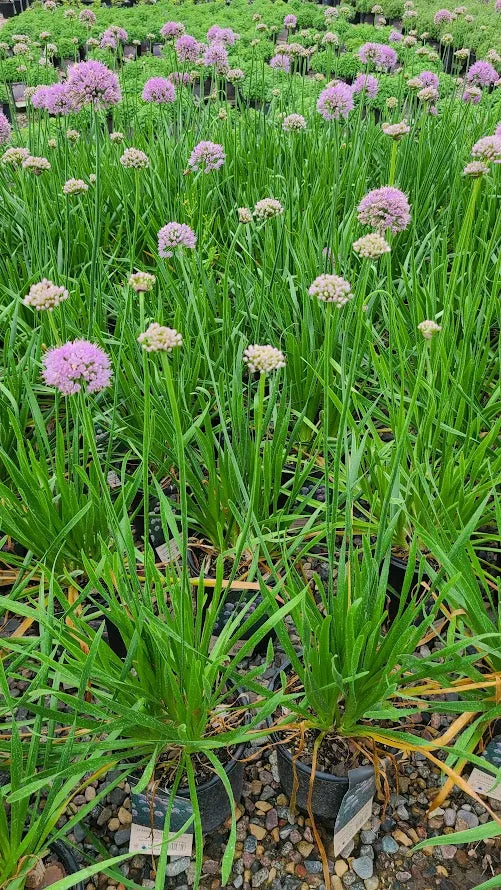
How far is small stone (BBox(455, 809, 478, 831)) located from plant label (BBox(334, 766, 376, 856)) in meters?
0.18

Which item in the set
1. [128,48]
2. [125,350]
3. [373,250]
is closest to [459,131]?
[125,350]

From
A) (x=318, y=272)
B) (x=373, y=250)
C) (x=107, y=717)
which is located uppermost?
(x=373, y=250)

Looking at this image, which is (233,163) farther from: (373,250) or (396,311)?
(373,250)

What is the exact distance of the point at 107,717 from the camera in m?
1.22

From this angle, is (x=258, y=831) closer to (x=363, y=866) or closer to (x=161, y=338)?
(x=363, y=866)

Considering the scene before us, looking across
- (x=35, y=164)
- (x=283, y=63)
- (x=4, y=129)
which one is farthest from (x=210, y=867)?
(x=283, y=63)

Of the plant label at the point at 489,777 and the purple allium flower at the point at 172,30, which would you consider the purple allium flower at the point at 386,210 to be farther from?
the purple allium flower at the point at 172,30

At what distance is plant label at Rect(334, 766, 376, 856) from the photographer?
46.7 inches

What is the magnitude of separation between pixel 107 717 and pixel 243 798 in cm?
37

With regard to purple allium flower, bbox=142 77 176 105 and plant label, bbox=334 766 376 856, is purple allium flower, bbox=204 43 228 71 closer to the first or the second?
purple allium flower, bbox=142 77 176 105

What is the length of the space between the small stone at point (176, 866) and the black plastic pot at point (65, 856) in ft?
0.59

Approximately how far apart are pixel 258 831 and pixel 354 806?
0.22 metres

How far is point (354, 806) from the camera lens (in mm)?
1233

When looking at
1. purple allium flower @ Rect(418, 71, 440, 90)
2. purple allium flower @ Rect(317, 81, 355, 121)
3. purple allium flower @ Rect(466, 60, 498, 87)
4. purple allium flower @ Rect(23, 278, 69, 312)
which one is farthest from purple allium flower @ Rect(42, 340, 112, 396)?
purple allium flower @ Rect(466, 60, 498, 87)
